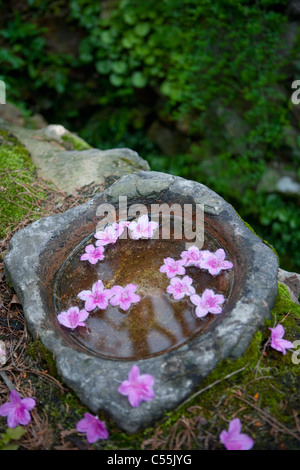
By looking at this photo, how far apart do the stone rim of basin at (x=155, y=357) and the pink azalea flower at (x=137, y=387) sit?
3 centimetres

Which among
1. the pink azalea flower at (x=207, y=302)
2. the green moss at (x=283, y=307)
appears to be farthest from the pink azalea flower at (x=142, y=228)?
the green moss at (x=283, y=307)

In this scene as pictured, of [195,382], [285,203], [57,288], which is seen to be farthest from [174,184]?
[285,203]

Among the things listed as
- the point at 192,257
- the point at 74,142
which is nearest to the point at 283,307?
the point at 192,257

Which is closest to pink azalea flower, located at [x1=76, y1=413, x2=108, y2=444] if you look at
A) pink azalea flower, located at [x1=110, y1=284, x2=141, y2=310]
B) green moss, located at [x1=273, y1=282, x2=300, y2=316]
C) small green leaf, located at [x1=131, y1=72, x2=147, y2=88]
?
pink azalea flower, located at [x1=110, y1=284, x2=141, y2=310]

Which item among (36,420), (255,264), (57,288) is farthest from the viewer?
(57,288)

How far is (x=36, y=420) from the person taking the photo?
6.20 feet

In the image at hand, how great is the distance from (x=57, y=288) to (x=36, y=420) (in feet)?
2.32

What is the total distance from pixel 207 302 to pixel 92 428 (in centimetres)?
81

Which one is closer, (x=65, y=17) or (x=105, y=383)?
(x=105, y=383)

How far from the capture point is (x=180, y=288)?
214cm

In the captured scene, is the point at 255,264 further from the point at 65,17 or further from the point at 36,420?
the point at 65,17

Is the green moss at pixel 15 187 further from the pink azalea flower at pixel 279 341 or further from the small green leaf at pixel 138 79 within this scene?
the small green leaf at pixel 138 79

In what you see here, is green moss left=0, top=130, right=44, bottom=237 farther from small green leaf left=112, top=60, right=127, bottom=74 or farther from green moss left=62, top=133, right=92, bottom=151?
small green leaf left=112, top=60, right=127, bottom=74

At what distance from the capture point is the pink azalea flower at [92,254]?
2355 mm
